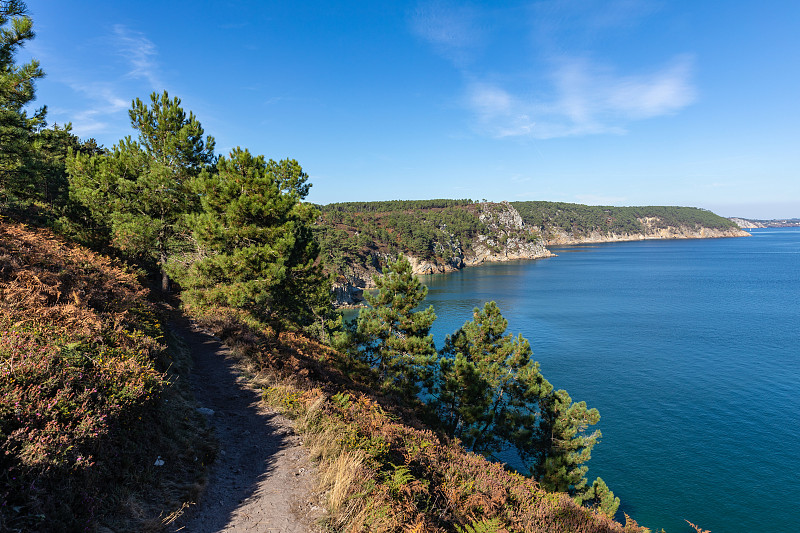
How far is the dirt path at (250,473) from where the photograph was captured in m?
5.98

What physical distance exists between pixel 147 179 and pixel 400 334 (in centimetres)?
1832

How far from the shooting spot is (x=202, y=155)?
24.8 meters

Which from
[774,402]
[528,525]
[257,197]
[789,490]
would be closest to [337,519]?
[528,525]

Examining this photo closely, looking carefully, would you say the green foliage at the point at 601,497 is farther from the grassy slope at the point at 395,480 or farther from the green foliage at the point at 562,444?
the grassy slope at the point at 395,480

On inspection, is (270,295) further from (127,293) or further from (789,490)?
(789,490)

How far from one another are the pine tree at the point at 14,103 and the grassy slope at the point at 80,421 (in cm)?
832

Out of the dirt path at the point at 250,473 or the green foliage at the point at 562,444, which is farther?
the green foliage at the point at 562,444

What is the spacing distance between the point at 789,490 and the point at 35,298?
138 ft

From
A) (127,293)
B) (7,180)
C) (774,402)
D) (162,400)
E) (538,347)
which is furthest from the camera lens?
(538,347)

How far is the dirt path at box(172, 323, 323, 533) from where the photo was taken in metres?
5.98

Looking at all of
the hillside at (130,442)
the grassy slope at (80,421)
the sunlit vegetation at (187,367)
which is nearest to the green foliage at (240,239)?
the sunlit vegetation at (187,367)

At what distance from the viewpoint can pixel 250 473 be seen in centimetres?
752

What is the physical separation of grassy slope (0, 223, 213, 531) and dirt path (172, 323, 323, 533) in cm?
47

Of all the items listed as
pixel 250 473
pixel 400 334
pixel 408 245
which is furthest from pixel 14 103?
pixel 408 245
